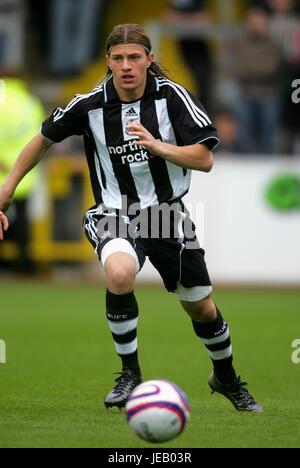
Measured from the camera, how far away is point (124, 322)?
632 cm

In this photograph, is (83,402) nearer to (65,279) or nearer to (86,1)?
(65,279)

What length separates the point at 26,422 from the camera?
584cm

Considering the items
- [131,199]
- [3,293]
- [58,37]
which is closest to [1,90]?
[3,293]

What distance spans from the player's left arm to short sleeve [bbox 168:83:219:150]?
0.06 metres

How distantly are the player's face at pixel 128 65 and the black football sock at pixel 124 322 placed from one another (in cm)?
117

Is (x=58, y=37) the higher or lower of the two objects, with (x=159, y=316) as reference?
higher

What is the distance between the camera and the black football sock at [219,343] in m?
6.63

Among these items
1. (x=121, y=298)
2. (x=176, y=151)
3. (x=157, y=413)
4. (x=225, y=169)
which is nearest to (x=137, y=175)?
(x=176, y=151)

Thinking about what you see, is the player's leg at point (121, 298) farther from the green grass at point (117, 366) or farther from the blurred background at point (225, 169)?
the blurred background at point (225, 169)

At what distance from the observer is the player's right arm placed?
6520 mm

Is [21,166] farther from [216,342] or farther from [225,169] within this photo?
[225,169]

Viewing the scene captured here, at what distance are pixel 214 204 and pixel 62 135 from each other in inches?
321

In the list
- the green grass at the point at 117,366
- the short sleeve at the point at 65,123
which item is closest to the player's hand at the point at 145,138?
the short sleeve at the point at 65,123

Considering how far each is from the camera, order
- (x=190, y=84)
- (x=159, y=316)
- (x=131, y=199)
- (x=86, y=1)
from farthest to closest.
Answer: (x=86, y=1), (x=190, y=84), (x=159, y=316), (x=131, y=199)
